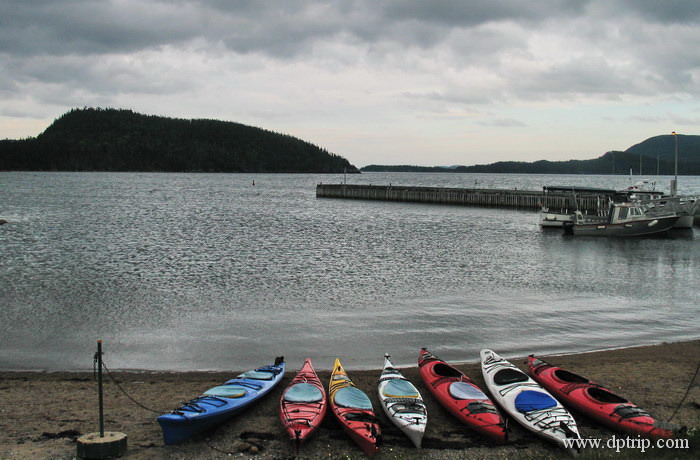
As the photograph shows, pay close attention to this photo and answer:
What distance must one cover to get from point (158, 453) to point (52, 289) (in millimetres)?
17996

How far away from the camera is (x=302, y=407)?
1152 centimetres

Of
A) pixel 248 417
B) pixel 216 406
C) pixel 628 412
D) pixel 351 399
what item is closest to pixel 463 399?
pixel 351 399

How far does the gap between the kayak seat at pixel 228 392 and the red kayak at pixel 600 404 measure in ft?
21.8

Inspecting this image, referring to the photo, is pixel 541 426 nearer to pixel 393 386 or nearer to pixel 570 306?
pixel 393 386

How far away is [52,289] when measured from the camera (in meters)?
25.5

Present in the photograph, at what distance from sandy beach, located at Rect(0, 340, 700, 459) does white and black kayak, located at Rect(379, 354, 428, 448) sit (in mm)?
254

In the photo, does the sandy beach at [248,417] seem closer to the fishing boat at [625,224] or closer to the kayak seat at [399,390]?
the kayak seat at [399,390]

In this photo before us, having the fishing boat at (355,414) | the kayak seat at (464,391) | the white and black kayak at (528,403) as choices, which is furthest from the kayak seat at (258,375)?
the white and black kayak at (528,403)

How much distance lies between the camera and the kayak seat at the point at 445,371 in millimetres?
13461

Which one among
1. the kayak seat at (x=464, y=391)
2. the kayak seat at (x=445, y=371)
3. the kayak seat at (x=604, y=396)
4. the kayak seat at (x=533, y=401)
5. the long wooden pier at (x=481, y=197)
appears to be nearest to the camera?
the kayak seat at (x=533, y=401)

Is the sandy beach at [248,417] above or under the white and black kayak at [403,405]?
under

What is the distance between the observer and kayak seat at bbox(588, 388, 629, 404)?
11697mm

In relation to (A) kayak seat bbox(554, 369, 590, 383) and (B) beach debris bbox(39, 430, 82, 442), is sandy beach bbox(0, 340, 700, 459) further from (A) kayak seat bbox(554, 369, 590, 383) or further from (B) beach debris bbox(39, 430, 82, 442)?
(A) kayak seat bbox(554, 369, 590, 383)

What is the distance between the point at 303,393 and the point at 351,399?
104 cm
